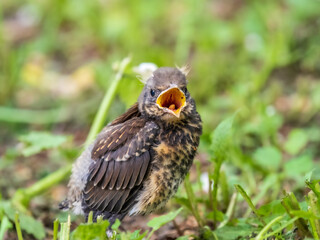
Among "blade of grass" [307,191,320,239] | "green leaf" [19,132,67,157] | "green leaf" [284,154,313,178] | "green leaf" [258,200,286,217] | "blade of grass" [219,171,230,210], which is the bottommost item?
"blade of grass" [307,191,320,239]

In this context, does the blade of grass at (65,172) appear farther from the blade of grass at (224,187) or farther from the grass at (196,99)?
the blade of grass at (224,187)

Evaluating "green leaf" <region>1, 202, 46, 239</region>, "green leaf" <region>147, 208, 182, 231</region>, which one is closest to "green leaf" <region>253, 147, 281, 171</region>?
"green leaf" <region>147, 208, 182, 231</region>

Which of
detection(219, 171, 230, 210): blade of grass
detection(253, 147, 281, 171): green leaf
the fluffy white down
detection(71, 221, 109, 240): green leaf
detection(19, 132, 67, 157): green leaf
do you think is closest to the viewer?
detection(71, 221, 109, 240): green leaf

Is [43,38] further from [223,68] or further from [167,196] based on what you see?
[167,196]

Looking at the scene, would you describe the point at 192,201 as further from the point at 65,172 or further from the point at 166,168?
the point at 65,172

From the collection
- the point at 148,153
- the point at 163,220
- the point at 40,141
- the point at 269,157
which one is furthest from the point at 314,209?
the point at 40,141

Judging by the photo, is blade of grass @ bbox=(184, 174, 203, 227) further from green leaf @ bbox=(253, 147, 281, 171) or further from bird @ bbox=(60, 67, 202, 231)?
green leaf @ bbox=(253, 147, 281, 171)

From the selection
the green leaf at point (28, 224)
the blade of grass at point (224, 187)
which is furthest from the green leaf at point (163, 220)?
the green leaf at point (28, 224)

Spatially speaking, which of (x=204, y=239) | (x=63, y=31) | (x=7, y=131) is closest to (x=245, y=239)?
(x=204, y=239)
